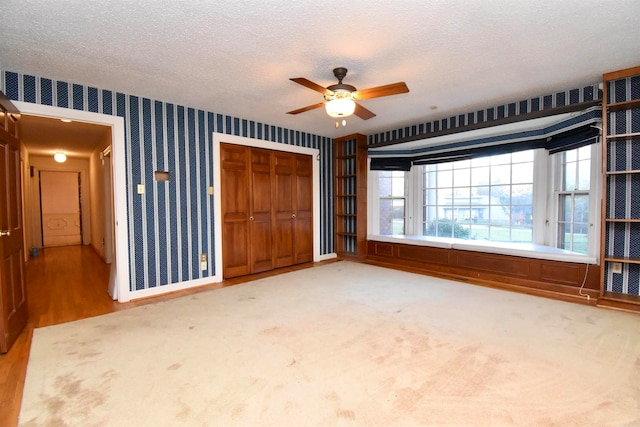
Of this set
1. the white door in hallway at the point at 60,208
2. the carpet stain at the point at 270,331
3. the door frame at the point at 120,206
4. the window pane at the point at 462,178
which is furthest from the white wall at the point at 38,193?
the window pane at the point at 462,178

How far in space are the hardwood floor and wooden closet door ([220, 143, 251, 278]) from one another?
26cm

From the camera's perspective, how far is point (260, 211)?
5000 millimetres

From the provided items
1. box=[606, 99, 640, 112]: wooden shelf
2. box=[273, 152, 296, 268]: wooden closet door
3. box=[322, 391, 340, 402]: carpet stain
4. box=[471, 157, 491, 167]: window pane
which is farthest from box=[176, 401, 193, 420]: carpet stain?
box=[471, 157, 491, 167]: window pane

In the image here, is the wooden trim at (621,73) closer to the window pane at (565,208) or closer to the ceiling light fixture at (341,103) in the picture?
the window pane at (565,208)

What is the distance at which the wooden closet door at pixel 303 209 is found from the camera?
5539 millimetres

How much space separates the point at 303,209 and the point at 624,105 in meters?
4.41

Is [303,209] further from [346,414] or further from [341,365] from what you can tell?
[346,414]

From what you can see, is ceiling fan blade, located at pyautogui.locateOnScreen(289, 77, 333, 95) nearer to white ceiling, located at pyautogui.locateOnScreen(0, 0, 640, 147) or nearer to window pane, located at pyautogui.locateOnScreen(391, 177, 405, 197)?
white ceiling, located at pyautogui.locateOnScreen(0, 0, 640, 147)

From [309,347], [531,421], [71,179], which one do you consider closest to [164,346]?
[309,347]

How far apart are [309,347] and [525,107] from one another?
3.93 meters

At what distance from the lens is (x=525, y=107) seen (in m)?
3.84

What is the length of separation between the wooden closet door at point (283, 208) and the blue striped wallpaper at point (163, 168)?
98 centimetres

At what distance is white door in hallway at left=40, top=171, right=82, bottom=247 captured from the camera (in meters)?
7.57

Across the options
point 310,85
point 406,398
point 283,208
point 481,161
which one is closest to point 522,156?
point 481,161
